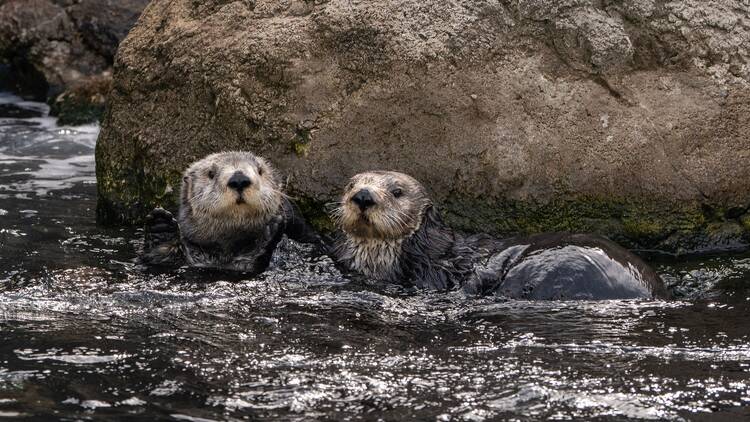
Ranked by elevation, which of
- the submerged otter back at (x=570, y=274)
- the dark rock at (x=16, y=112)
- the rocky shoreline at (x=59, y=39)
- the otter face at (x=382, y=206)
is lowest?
the submerged otter back at (x=570, y=274)

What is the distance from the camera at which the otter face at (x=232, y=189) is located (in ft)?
22.6

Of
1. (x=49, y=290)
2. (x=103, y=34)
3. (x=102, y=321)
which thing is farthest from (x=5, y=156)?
(x=102, y=321)

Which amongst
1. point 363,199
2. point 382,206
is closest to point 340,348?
point 363,199

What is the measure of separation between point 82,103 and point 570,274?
834 centimetres

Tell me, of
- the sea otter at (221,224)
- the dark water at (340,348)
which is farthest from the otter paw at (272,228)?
the dark water at (340,348)

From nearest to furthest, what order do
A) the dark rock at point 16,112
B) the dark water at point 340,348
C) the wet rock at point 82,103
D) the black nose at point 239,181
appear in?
the dark water at point 340,348 < the black nose at point 239,181 < the wet rock at point 82,103 < the dark rock at point 16,112

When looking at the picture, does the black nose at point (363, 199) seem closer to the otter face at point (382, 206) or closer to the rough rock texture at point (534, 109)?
the otter face at point (382, 206)

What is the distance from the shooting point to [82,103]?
511 inches

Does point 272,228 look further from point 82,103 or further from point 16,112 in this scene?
point 16,112

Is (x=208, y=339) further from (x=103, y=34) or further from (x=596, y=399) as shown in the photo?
(x=103, y=34)

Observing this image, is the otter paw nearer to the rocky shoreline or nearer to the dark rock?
the dark rock

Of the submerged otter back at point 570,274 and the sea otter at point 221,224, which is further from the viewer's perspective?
the sea otter at point 221,224

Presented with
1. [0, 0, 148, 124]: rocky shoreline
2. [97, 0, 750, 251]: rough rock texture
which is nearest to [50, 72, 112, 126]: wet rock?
[0, 0, 148, 124]: rocky shoreline

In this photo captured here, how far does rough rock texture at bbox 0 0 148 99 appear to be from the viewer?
46.5 ft
